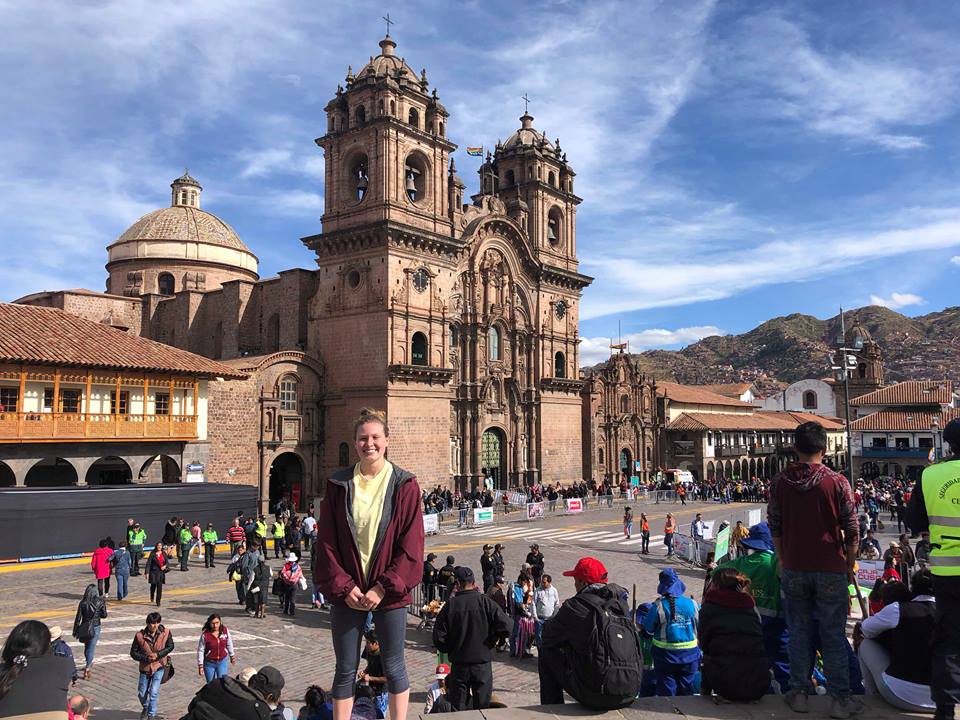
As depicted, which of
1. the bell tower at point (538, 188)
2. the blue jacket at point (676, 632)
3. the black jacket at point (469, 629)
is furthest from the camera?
the bell tower at point (538, 188)

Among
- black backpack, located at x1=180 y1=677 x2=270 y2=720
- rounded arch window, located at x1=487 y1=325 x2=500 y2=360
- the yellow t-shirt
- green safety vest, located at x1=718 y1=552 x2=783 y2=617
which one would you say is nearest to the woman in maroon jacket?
the yellow t-shirt

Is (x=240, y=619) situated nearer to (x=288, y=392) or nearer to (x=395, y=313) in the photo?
(x=288, y=392)

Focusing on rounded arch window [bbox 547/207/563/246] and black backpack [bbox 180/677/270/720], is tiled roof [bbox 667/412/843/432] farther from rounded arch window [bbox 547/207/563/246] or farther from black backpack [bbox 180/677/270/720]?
black backpack [bbox 180/677/270/720]

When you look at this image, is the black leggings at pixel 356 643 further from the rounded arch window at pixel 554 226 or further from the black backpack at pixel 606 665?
the rounded arch window at pixel 554 226

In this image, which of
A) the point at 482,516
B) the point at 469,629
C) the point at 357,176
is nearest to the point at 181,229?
the point at 357,176

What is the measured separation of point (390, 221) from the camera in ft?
115

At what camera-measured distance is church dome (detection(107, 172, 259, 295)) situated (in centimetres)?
4841

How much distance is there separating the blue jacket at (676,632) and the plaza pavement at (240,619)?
1.55m

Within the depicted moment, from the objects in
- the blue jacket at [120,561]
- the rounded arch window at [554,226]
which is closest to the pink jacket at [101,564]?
the blue jacket at [120,561]

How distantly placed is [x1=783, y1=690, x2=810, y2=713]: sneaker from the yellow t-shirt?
312 cm

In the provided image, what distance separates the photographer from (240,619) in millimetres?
15641

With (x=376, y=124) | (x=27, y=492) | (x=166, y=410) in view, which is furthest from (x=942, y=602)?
(x=376, y=124)

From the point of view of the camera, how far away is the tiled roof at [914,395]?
185 feet

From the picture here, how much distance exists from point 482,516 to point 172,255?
29.1 m
